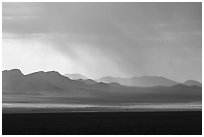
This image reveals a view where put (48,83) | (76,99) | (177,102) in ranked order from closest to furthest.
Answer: (177,102) < (76,99) < (48,83)

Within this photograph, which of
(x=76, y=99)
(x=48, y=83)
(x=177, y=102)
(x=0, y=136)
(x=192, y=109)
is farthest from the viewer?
(x=48, y=83)

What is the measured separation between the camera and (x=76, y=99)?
93.9m

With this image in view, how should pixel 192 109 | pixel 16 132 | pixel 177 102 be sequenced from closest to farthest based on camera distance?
pixel 16 132, pixel 192 109, pixel 177 102

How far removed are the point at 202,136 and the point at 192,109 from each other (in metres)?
50.4

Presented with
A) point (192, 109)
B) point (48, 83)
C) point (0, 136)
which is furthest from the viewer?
point (48, 83)

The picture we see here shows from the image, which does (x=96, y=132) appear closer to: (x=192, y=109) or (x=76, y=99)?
(x=192, y=109)

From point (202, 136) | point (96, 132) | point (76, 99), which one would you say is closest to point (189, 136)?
point (202, 136)

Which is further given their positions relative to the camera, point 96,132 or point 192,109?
point 192,109

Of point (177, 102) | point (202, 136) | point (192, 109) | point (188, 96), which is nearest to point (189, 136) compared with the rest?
point (202, 136)

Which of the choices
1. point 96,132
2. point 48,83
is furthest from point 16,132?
point 48,83

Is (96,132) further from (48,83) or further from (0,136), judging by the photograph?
(48,83)

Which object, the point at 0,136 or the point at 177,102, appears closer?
the point at 0,136

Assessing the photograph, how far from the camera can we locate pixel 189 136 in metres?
27.5

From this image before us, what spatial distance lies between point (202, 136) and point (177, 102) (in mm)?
59301
